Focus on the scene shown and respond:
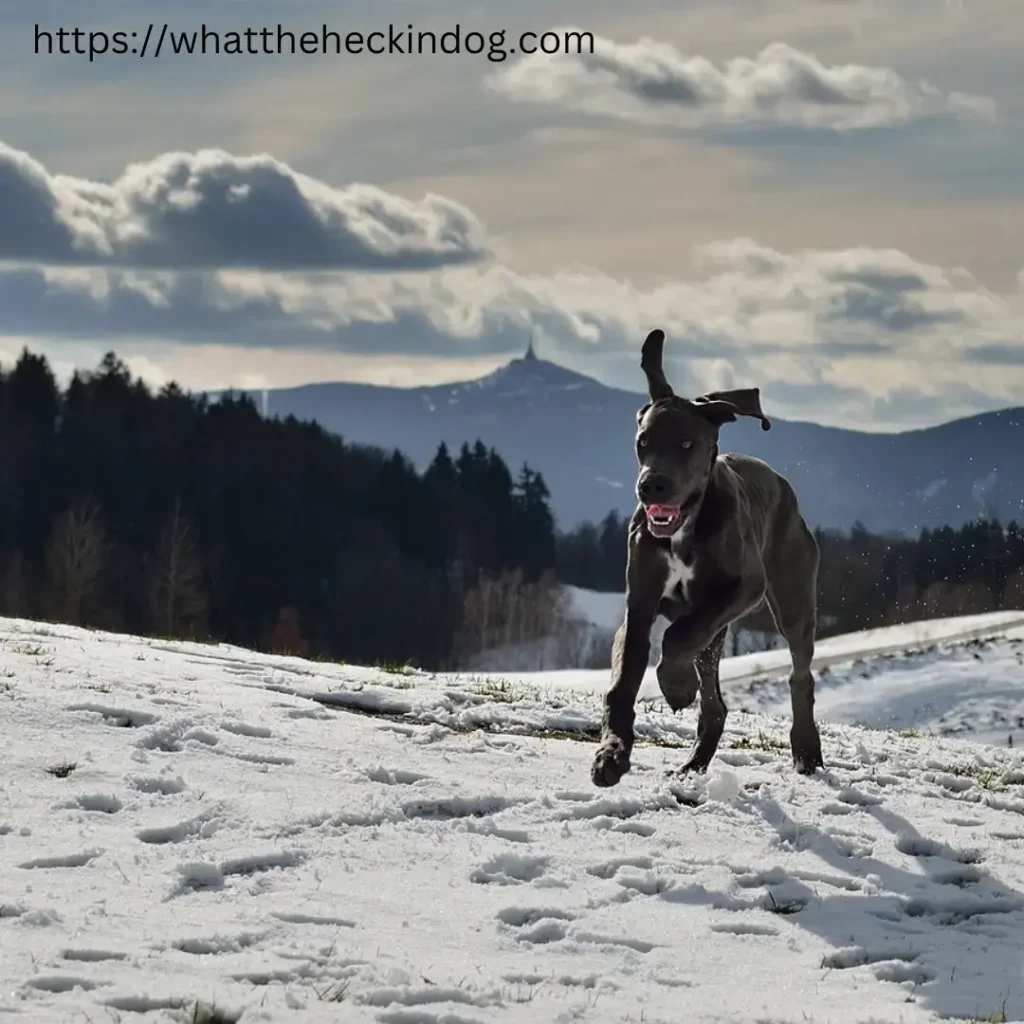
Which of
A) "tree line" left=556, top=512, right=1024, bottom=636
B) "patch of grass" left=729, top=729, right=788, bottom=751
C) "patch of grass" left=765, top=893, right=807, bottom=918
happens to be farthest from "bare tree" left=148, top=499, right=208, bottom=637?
"patch of grass" left=765, top=893, right=807, bottom=918

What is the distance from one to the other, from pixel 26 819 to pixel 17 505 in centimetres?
7858

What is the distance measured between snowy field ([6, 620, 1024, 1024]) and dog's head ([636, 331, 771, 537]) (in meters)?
1.57

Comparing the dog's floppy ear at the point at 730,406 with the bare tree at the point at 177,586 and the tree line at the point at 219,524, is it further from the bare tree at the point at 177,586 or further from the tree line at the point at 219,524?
the tree line at the point at 219,524

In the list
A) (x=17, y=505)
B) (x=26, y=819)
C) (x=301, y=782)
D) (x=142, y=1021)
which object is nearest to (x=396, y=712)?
(x=301, y=782)

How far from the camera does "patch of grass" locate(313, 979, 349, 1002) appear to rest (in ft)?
17.6

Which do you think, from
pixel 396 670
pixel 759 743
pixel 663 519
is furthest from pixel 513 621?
pixel 663 519

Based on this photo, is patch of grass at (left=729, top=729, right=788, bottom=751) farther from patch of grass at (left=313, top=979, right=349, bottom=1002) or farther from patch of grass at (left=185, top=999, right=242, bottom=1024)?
patch of grass at (left=185, top=999, right=242, bottom=1024)

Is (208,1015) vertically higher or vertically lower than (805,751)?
Result: lower

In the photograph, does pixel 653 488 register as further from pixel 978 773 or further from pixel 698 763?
pixel 978 773

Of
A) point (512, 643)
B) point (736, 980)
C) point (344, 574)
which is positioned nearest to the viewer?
point (736, 980)

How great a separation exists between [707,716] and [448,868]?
2.90 metres

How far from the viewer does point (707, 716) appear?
9.66m

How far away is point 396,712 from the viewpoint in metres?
11.2

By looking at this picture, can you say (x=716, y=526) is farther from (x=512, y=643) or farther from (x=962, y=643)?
(x=512, y=643)
